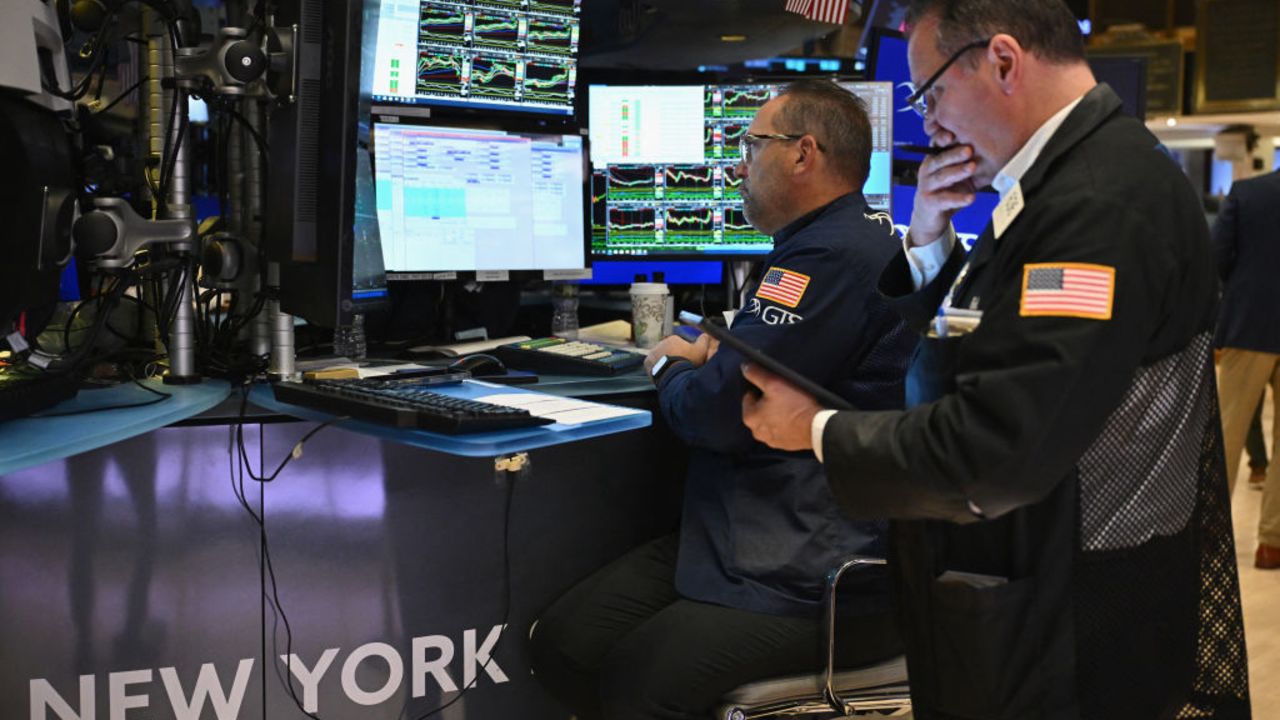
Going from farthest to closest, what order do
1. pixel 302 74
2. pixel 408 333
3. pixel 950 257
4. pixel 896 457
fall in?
pixel 408 333 < pixel 302 74 < pixel 950 257 < pixel 896 457

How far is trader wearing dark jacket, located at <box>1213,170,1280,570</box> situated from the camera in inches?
182

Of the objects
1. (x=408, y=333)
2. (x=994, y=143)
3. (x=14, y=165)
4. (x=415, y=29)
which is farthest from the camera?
(x=408, y=333)

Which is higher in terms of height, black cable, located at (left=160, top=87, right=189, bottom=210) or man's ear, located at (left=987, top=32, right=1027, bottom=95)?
man's ear, located at (left=987, top=32, right=1027, bottom=95)

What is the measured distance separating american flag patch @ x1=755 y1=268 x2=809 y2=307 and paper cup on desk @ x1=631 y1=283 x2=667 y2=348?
2.65ft

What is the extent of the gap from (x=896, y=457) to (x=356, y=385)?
0.96 meters

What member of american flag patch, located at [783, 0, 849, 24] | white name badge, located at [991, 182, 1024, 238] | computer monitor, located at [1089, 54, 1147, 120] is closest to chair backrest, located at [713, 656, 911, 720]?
white name badge, located at [991, 182, 1024, 238]

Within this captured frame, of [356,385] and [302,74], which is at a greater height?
[302,74]

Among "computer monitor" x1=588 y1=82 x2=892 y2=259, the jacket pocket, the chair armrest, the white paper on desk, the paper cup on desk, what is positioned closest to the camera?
the jacket pocket

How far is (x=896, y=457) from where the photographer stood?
4.33 ft

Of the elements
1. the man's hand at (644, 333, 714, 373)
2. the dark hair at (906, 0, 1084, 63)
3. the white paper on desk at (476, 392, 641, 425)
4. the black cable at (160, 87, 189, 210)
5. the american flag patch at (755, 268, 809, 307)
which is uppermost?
the dark hair at (906, 0, 1084, 63)

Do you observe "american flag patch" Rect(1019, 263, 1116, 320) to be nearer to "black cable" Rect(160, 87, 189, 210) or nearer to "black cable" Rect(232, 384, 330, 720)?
"black cable" Rect(232, 384, 330, 720)

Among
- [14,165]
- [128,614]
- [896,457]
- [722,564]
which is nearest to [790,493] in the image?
[722,564]

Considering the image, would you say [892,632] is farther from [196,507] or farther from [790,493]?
[196,507]

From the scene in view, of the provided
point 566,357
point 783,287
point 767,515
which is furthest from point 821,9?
point 767,515
